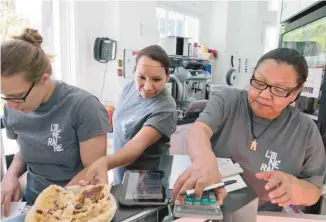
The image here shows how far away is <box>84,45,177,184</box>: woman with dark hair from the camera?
109 centimetres

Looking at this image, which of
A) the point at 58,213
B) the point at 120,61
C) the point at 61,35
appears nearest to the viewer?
the point at 58,213

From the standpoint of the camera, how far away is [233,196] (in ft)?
1.92

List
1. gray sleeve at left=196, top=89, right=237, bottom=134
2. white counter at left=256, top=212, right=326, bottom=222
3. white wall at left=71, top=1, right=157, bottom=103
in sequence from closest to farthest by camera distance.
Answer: white counter at left=256, top=212, right=326, bottom=222, gray sleeve at left=196, top=89, right=237, bottom=134, white wall at left=71, top=1, right=157, bottom=103

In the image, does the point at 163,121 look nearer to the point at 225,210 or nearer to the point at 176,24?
the point at 225,210

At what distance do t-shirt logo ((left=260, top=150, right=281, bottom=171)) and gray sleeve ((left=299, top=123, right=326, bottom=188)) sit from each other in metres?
0.09

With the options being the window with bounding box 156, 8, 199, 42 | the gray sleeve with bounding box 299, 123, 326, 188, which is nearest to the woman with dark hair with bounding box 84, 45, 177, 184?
the gray sleeve with bounding box 299, 123, 326, 188

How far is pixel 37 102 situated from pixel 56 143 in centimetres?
17

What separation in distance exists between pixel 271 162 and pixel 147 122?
518 millimetres

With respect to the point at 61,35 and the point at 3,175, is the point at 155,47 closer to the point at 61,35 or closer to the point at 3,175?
the point at 3,175

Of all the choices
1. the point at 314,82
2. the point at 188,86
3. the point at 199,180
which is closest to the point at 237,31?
the point at 188,86

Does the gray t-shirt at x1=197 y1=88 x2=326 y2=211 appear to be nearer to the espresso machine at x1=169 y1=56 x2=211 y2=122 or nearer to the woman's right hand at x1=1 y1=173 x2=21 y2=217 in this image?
the woman's right hand at x1=1 y1=173 x2=21 y2=217

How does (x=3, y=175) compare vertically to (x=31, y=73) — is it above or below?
below

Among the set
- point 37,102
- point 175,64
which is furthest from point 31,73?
point 175,64

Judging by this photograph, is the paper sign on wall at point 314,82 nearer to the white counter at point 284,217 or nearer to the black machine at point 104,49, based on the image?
the white counter at point 284,217
